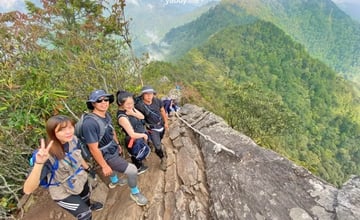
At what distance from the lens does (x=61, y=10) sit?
603 inches

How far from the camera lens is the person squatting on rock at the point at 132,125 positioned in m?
3.97

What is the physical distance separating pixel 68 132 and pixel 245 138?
3472mm

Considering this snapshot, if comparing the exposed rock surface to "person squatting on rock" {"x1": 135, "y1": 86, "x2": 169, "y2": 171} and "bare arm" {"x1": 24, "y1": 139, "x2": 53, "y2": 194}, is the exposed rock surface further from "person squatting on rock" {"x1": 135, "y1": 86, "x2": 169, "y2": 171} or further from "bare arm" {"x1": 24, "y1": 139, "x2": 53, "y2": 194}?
"bare arm" {"x1": 24, "y1": 139, "x2": 53, "y2": 194}

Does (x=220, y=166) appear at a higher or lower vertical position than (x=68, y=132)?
lower

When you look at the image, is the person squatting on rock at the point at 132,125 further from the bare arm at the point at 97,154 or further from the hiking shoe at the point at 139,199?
the hiking shoe at the point at 139,199

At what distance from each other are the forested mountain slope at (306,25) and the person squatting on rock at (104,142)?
13362 centimetres

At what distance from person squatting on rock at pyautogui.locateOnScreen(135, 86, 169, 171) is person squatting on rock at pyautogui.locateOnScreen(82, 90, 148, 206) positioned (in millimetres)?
993

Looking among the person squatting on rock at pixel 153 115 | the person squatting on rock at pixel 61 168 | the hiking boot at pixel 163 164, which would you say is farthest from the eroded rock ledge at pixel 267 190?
the person squatting on rock at pixel 61 168

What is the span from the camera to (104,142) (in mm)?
3773

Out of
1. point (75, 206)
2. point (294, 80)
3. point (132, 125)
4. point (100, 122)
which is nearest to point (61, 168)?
point (75, 206)

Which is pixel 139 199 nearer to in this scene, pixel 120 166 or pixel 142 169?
pixel 120 166

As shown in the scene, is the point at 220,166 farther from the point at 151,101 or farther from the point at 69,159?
the point at 69,159

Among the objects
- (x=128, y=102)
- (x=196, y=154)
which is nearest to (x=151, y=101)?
(x=128, y=102)

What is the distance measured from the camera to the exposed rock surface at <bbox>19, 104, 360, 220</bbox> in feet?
11.6
